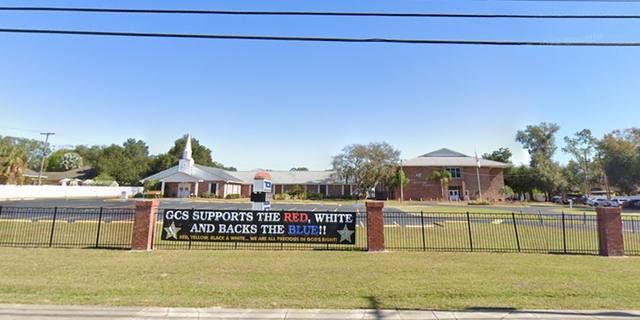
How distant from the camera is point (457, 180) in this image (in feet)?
182

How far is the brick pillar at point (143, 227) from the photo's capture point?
32.5ft

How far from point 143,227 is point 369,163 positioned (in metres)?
46.5

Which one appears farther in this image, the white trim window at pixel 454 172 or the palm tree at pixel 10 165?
the white trim window at pixel 454 172

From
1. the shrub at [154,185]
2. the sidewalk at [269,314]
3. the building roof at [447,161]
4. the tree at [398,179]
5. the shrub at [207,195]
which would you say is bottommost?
the sidewalk at [269,314]

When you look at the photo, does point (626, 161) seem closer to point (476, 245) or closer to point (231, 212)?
point (476, 245)

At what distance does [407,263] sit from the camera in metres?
8.53

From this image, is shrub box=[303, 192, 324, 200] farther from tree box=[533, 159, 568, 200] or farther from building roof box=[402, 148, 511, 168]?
tree box=[533, 159, 568, 200]

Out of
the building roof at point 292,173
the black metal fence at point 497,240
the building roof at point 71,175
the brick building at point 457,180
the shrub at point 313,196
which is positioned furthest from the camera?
the building roof at point 71,175

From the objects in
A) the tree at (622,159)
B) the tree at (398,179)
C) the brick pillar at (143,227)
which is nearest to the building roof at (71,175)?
the tree at (398,179)

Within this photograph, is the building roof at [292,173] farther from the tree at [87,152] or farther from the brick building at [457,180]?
the tree at [87,152]

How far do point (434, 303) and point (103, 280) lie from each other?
23.7 feet

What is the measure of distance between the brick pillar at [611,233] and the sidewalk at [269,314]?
624 cm

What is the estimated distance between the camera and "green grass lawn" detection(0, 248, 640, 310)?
5.64 meters

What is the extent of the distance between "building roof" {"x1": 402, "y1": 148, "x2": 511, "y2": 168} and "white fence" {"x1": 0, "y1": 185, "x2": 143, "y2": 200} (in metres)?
50.0
